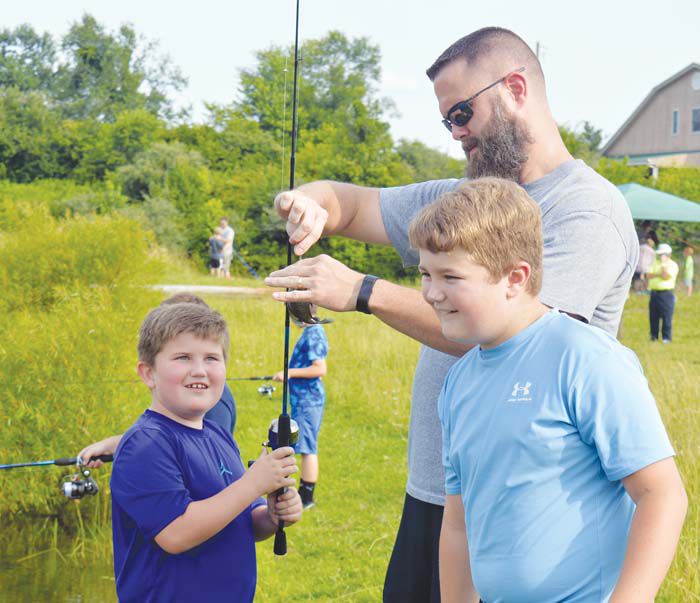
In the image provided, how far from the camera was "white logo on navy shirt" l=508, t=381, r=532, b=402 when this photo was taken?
160 cm

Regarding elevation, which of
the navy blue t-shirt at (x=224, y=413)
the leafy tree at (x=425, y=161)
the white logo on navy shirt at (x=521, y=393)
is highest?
the leafy tree at (x=425, y=161)

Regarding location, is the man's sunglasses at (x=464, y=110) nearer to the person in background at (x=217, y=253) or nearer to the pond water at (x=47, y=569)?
the pond water at (x=47, y=569)

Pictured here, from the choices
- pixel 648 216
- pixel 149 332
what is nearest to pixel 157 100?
pixel 648 216

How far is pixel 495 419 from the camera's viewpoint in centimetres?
163

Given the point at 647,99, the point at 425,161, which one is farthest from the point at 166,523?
the point at 647,99

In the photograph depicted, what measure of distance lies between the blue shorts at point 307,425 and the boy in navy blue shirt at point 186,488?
303 centimetres

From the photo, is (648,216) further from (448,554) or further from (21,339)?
(448,554)

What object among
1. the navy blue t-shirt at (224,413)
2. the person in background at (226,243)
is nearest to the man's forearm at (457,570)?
the navy blue t-shirt at (224,413)

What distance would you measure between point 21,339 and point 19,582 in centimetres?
131

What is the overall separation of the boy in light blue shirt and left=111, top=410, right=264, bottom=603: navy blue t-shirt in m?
0.70

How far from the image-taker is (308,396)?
17.8ft

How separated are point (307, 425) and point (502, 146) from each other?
346 centimetres

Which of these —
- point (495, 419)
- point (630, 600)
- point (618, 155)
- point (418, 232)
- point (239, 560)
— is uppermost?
point (618, 155)

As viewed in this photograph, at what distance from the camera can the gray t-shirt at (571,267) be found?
1930 millimetres
